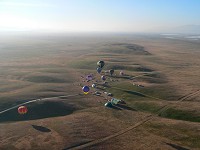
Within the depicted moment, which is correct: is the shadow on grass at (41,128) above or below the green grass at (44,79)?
below

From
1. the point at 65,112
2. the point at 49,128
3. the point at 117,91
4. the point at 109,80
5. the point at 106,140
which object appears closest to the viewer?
the point at 106,140

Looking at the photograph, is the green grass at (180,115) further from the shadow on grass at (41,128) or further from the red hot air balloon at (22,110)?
the red hot air balloon at (22,110)

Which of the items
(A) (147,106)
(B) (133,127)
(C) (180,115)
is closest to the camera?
(B) (133,127)

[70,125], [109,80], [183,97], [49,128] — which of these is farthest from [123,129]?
[109,80]

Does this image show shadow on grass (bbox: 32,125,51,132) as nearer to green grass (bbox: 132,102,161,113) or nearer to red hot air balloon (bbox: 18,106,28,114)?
red hot air balloon (bbox: 18,106,28,114)

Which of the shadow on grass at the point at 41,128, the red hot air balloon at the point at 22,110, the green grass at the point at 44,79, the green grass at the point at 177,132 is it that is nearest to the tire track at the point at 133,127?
the green grass at the point at 177,132

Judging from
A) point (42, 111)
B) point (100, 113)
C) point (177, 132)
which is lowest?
point (177, 132)

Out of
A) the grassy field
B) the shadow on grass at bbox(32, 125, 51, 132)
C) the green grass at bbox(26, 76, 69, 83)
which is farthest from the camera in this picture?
the green grass at bbox(26, 76, 69, 83)

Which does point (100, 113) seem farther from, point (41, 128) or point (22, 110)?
point (22, 110)

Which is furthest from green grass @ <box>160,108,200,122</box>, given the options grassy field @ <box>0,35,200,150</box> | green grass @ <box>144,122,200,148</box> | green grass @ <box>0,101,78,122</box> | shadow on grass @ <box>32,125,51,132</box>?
shadow on grass @ <box>32,125,51,132</box>

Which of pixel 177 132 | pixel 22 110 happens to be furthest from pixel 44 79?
pixel 177 132

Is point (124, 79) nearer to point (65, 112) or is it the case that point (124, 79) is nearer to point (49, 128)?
point (65, 112)
